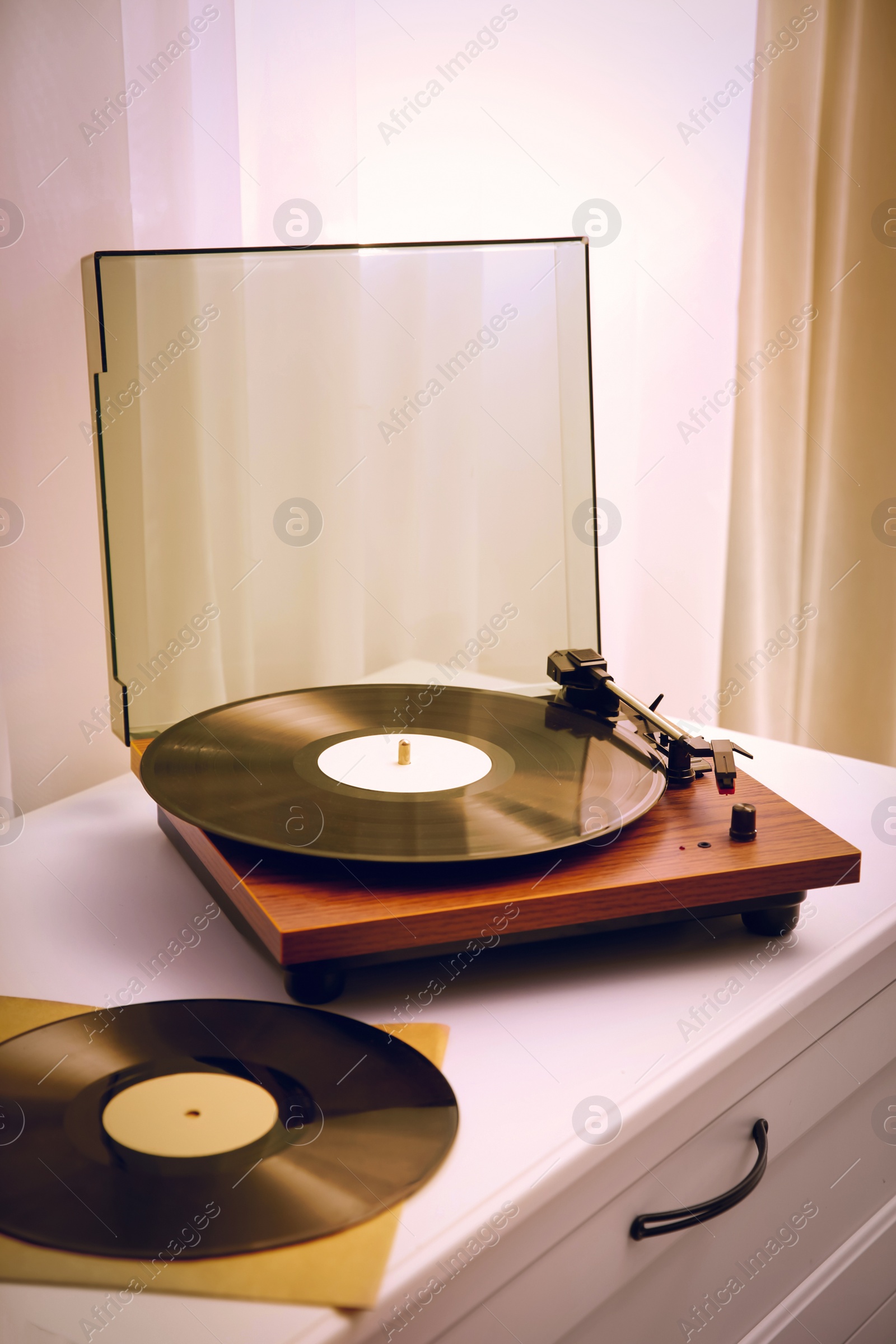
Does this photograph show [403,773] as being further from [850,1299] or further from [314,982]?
[850,1299]

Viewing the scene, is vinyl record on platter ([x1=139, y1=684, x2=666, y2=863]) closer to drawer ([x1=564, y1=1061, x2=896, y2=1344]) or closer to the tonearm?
the tonearm

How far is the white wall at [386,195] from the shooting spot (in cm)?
110

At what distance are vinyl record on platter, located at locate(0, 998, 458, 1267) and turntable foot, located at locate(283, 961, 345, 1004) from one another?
0.05ft

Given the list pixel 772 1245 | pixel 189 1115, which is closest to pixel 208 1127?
pixel 189 1115

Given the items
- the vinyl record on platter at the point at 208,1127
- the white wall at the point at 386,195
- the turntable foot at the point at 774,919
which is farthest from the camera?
the white wall at the point at 386,195

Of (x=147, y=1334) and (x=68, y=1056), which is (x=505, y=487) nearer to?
(x=68, y=1056)

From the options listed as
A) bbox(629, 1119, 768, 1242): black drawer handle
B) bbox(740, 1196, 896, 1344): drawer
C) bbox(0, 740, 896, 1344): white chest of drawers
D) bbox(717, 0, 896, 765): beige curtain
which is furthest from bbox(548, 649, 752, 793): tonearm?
bbox(717, 0, 896, 765): beige curtain

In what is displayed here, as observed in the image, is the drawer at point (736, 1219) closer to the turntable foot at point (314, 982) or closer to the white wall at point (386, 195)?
the turntable foot at point (314, 982)

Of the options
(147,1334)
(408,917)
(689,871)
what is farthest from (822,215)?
(147,1334)

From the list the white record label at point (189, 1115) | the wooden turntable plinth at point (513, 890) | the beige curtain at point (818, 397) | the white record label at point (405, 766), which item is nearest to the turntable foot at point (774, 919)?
the wooden turntable plinth at point (513, 890)

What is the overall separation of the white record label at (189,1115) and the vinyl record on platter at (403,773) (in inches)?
6.0

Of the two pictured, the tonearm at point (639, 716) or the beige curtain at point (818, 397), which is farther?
the beige curtain at point (818, 397)

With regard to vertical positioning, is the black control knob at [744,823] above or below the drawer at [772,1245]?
above

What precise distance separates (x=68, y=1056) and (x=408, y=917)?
0.69 feet
